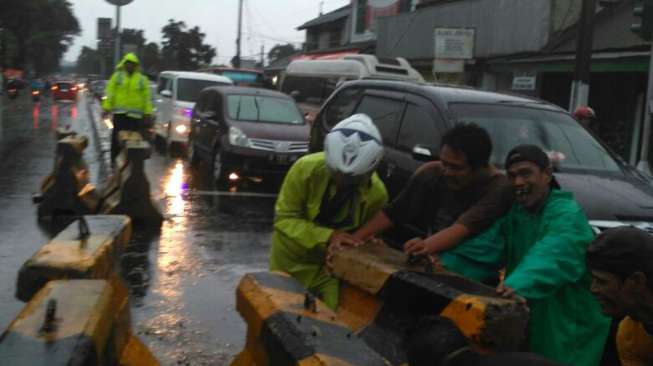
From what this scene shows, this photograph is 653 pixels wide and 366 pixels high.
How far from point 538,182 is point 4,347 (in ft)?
6.82

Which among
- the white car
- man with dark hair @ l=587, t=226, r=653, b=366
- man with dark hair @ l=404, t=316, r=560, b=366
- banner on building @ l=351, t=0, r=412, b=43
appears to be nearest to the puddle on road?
man with dark hair @ l=587, t=226, r=653, b=366

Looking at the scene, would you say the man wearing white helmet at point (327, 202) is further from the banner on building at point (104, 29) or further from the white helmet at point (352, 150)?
the banner on building at point (104, 29)

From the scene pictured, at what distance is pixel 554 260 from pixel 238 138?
10517 millimetres

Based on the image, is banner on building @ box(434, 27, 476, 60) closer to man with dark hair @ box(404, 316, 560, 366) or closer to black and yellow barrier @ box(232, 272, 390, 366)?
black and yellow barrier @ box(232, 272, 390, 366)

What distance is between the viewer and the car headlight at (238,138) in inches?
518

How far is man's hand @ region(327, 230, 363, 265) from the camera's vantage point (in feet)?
11.6

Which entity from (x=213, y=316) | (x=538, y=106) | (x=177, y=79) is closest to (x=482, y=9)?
(x=177, y=79)

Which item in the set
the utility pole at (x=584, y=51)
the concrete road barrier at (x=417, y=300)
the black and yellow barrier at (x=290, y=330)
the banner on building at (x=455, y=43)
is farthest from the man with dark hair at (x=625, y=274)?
Result: the banner on building at (x=455, y=43)

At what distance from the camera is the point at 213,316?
5.99m

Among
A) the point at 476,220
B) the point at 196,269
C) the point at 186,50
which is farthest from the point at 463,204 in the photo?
the point at 186,50

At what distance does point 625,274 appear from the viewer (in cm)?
223

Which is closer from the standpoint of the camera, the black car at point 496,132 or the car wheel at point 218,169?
the black car at point 496,132

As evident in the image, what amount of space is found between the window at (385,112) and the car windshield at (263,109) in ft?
21.4

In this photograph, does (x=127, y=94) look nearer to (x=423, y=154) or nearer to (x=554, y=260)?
(x=423, y=154)
